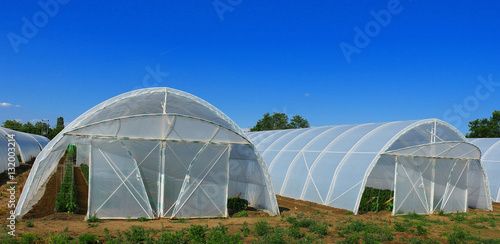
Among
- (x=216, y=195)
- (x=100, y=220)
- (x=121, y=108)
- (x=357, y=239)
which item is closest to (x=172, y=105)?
(x=121, y=108)

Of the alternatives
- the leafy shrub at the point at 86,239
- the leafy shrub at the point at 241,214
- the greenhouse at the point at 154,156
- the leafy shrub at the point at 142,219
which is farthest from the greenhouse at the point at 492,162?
the leafy shrub at the point at 86,239

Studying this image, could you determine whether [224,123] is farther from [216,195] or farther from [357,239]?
[357,239]

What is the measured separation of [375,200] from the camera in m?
21.0

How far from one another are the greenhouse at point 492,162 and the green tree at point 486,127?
33067 millimetres

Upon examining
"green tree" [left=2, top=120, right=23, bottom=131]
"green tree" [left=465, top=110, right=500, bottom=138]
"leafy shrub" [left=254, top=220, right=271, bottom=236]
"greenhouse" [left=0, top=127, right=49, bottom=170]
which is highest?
"green tree" [left=2, top=120, right=23, bottom=131]

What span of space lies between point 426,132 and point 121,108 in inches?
701

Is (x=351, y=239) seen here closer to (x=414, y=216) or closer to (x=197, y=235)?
(x=197, y=235)

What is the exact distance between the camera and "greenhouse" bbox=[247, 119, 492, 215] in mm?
20500

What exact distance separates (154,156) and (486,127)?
64106 mm

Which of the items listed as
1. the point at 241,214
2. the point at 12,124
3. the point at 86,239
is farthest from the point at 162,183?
the point at 12,124

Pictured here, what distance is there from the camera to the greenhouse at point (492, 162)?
27.6 m

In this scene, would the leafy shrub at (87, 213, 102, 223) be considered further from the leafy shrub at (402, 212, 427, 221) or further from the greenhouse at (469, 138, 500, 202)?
the greenhouse at (469, 138, 500, 202)

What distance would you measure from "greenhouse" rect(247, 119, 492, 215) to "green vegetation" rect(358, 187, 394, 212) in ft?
2.44

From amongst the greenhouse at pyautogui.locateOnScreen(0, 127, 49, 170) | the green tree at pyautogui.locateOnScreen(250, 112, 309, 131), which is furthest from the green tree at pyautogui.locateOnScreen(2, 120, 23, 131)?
the green tree at pyautogui.locateOnScreen(250, 112, 309, 131)
